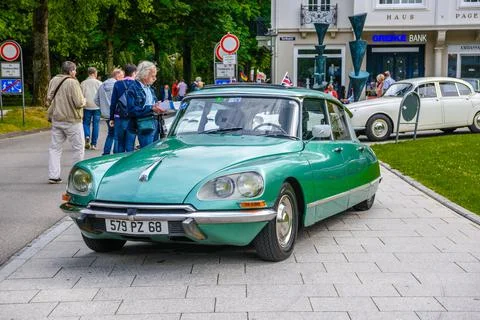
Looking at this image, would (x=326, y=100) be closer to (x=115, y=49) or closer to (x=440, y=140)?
(x=440, y=140)

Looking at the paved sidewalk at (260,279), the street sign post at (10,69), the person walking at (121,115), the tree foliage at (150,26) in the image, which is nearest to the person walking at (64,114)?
the person walking at (121,115)

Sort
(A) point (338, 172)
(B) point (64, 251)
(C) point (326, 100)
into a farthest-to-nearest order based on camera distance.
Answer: (C) point (326, 100)
(A) point (338, 172)
(B) point (64, 251)

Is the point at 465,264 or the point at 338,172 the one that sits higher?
the point at 338,172

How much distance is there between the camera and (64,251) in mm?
6621

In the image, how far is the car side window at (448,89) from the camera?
19422mm

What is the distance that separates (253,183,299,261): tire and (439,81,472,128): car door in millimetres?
14079

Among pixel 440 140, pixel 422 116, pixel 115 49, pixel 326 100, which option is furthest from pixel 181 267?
pixel 115 49

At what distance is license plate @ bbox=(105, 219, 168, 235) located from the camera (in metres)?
5.50

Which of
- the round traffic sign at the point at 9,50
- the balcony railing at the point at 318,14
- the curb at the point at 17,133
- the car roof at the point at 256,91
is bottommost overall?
the curb at the point at 17,133

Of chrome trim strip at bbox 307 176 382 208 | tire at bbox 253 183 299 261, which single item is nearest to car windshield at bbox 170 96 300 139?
chrome trim strip at bbox 307 176 382 208

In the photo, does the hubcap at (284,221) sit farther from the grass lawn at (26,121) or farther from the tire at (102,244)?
the grass lawn at (26,121)

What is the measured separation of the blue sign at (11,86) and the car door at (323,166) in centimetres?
1886

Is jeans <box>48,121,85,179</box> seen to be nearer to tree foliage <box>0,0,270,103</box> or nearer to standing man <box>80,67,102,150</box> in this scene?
standing man <box>80,67,102,150</box>

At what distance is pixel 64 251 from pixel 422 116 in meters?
14.1
